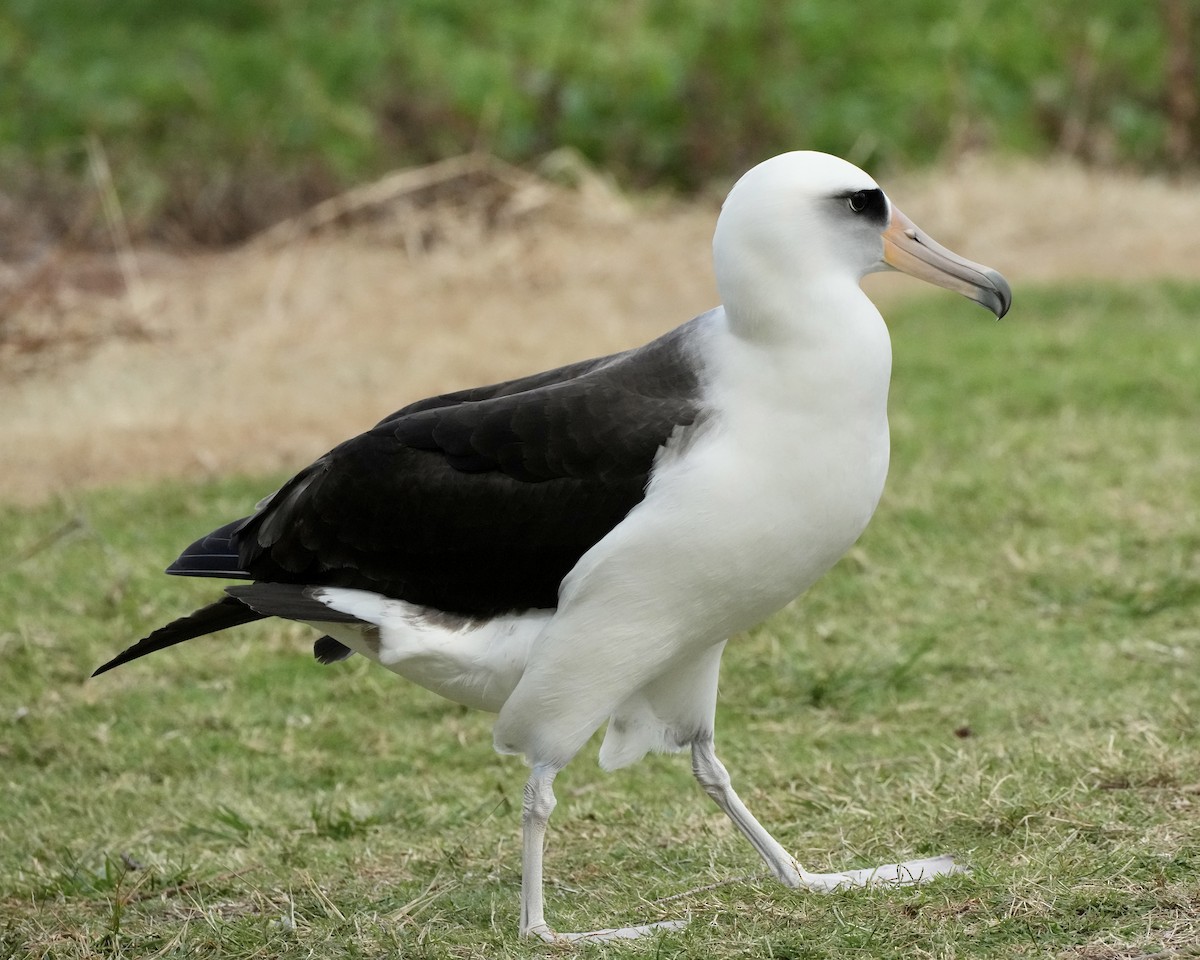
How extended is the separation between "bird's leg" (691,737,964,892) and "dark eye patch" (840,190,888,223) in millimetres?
1176

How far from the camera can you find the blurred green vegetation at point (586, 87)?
1254 cm

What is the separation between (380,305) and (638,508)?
6943 mm

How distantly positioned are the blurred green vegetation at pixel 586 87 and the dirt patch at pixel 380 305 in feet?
2.99

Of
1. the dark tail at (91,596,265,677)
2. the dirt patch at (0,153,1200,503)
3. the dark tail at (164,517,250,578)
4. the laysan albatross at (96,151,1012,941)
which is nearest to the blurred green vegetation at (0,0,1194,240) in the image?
the dirt patch at (0,153,1200,503)

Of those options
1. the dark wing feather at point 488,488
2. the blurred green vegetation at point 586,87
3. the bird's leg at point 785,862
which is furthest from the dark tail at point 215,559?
the blurred green vegetation at point 586,87

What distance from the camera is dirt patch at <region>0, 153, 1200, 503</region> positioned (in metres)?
8.13

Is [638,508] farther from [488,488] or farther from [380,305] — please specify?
[380,305]

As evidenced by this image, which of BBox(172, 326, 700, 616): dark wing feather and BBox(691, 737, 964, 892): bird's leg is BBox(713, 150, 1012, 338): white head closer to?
BBox(172, 326, 700, 616): dark wing feather

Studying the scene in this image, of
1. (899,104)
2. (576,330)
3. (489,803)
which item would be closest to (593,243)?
(576,330)

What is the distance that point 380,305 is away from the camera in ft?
33.5

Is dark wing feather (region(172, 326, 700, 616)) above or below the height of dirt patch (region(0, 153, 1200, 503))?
above

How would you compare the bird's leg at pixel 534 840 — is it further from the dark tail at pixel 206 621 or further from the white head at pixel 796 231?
the white head at pixel 796 231

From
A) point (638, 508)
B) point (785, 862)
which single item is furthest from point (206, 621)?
point (785, 862)

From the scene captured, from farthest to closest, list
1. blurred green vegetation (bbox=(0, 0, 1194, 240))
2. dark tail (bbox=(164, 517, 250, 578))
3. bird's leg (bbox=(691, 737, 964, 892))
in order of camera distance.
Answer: blurred green vegetation (bbox=(0, 0, 1194, 240)), dark tail (bbox=(164, 517, 250, 578)), bird's leg (bbox=(691, 737, 964, 892))
